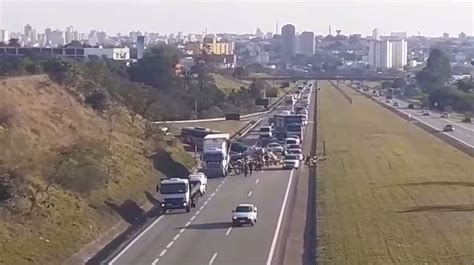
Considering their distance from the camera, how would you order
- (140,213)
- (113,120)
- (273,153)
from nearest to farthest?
1. (140,213)
2. (113,120)
3. (273,153)

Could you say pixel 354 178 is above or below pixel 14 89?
below

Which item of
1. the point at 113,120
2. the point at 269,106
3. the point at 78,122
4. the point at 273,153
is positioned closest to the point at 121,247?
the point at 78,122

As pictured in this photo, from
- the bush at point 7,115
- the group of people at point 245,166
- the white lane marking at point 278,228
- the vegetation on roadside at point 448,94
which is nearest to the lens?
the white lane marking at point 278,228

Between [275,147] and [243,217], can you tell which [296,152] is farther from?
[243,217]

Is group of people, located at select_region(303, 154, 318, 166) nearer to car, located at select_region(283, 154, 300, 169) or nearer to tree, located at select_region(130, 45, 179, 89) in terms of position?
car, located at select_region(283, 154, 300, 169)

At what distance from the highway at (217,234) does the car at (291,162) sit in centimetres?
929

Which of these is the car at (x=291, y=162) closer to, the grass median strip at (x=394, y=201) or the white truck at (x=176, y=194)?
the grass median strip at (x=394, y=201)

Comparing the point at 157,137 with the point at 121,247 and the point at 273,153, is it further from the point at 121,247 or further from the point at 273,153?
the point at 121,247

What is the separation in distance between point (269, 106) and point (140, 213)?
92306mm

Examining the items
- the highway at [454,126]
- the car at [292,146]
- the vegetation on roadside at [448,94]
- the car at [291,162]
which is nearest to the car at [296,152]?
the car at [292,146]

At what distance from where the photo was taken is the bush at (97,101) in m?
62.6

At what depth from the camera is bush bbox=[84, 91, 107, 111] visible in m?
62.6

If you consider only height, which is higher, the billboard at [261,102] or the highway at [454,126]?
the billboard at [261,102]

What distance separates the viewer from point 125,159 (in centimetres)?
5278
